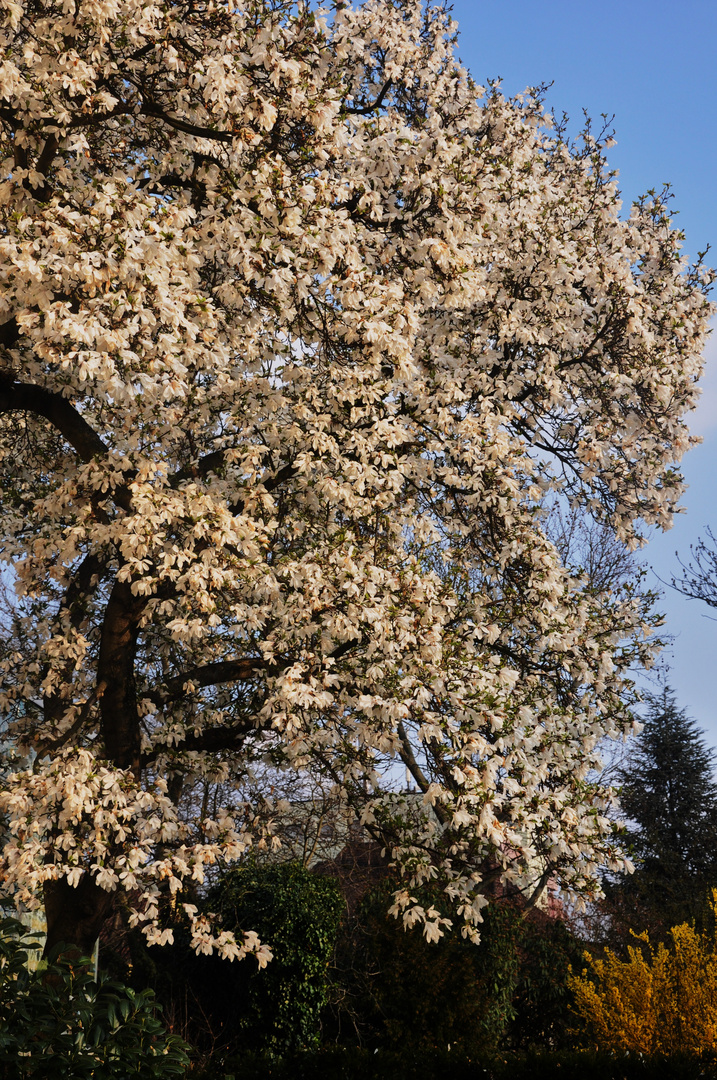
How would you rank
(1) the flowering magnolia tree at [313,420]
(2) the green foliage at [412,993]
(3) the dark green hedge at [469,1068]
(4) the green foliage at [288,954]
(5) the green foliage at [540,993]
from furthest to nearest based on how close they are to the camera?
(5) the green foliage at [540,993] < (4) the green foliage at [288,954] < (2) the green foliage at [412,993] < (3) the dark green hedge at [469,1068] < (1) the flowering magnolia tree at [313,420]

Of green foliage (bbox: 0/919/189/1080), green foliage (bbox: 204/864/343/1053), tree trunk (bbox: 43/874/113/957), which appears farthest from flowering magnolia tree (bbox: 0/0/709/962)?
green foliage (bbox: 204/864/343/1053)

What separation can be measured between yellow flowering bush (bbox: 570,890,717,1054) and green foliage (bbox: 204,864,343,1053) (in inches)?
146

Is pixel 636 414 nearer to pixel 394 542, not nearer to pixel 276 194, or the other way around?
pixel 394 542

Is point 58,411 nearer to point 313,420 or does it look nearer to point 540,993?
point 313,420

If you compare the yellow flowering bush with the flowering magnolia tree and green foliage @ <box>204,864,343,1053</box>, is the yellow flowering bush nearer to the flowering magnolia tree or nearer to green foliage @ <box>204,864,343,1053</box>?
the flowering magnolia tree

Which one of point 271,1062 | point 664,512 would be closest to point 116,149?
point 664,512

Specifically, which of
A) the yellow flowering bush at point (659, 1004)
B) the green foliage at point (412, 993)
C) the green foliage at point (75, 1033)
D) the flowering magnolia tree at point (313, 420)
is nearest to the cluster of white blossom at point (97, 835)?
the flowering magnolia tree at point (313, 420)

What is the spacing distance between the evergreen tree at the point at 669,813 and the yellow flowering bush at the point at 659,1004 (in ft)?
36.9

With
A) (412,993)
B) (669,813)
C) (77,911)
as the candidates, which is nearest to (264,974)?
(412,993)

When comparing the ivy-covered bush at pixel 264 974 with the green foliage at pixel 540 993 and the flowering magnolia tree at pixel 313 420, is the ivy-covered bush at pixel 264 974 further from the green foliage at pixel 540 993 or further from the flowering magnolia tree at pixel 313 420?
the green foliage at pixel 540 993

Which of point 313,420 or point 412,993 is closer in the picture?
point 313,420

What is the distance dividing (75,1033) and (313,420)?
4.85 m

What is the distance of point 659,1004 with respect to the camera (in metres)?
9.14

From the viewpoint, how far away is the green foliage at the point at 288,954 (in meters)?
11.8
